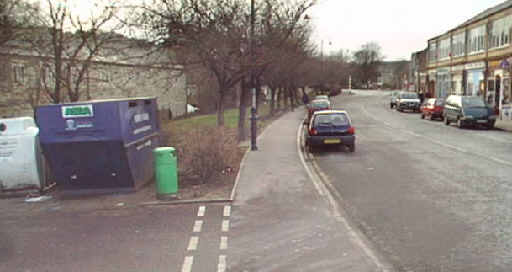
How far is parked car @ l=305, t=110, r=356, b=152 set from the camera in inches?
650

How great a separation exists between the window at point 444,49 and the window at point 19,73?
41.6 meters

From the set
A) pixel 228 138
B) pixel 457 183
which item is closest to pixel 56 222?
pixel 228 138

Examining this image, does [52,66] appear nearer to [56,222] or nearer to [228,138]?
[228,138]

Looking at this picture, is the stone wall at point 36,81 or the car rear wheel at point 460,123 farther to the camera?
the car rear wheel at point 460,123

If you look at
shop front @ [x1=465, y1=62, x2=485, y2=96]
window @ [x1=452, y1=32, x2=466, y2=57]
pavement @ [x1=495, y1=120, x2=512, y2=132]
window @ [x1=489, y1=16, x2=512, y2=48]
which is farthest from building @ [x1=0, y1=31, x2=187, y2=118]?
window @ [x1=452, y1=32, x2=466, y2=57]

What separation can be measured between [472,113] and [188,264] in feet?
75.0

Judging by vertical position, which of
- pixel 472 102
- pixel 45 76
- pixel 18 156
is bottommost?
pixel 18 156

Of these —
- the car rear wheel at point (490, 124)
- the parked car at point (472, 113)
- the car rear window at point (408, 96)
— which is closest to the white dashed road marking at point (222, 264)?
the parked car at point (472, 113)

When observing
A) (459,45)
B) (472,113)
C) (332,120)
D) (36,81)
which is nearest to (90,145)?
(332,120)

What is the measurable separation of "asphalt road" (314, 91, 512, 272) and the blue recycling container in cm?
449

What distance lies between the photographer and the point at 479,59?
4003cm

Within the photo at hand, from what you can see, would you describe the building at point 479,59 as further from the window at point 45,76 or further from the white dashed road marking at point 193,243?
the white dashed road marking at point 193,243

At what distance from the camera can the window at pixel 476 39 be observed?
4012 centimetres

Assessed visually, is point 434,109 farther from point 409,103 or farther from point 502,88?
point 409,103
